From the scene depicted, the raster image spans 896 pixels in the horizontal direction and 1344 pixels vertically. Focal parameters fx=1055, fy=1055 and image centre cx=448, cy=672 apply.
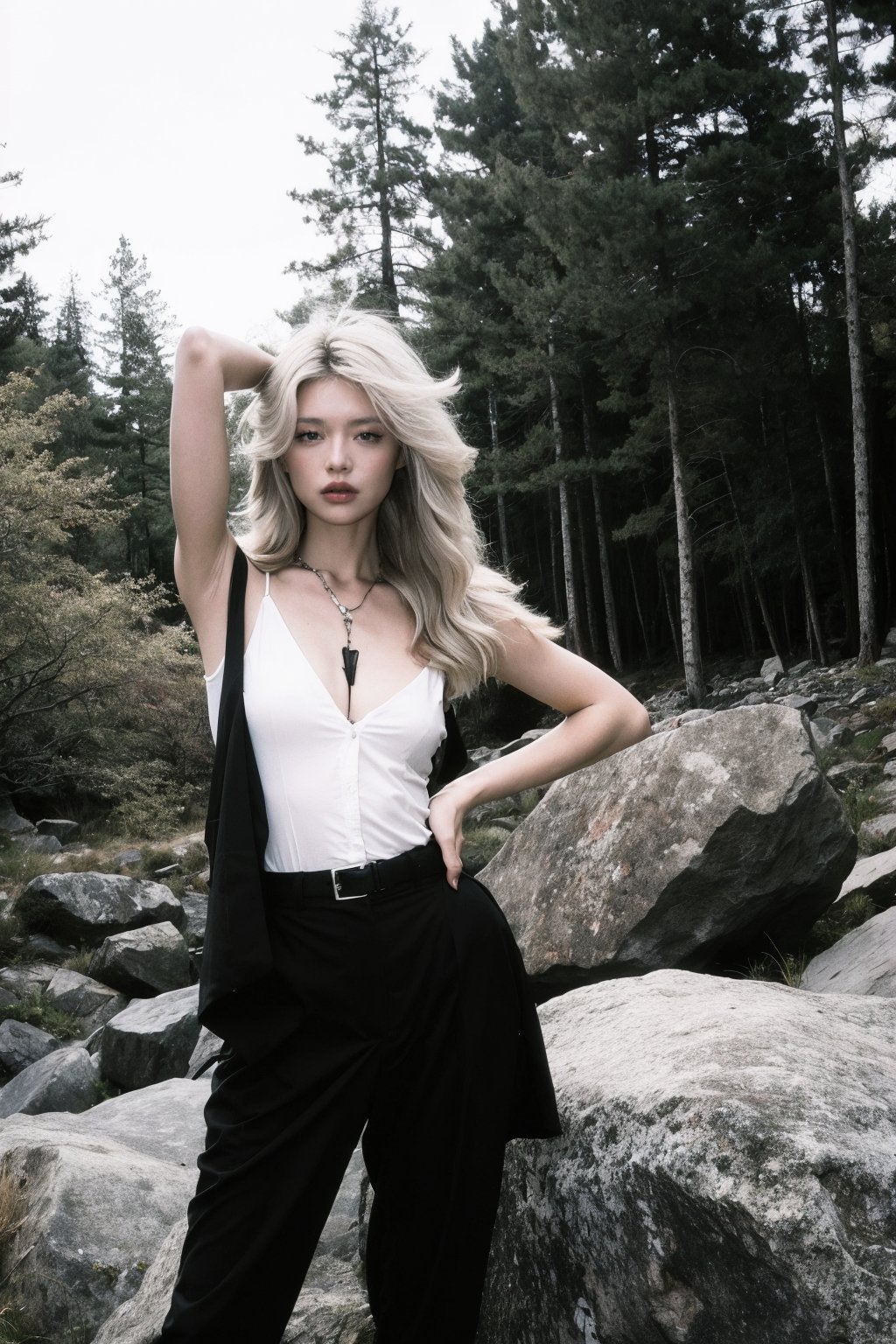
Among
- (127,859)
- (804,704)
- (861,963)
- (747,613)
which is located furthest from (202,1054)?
(747,613)

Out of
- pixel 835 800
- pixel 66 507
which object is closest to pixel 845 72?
pixel 66 507

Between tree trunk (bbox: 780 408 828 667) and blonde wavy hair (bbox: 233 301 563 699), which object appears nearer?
blonde wavy hair (bbox: 233 301 563 699)

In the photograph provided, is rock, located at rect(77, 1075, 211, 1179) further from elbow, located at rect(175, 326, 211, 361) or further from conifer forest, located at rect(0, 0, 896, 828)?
conifer forest, located at rect(0, 0, 896, 828)

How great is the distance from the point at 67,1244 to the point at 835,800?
3.61m

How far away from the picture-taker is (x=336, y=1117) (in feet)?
6.14

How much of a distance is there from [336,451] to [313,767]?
2.29 feet

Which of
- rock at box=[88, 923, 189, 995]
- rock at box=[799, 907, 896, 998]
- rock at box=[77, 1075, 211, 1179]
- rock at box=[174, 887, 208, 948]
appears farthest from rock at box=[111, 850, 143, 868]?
rock at box=[799, 907, 896, 998]

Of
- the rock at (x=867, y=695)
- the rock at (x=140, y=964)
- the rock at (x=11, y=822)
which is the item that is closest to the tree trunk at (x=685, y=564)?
the rock at (x=867, y=695)

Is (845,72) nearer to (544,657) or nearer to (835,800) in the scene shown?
(835,800)

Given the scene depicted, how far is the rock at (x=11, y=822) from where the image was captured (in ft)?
51.9

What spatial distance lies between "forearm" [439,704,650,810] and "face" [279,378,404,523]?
653 millimetres

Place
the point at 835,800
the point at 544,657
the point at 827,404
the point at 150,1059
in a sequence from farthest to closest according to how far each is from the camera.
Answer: the point at 827,404 < the point at 150,1059 < the point at 835,800 < the point at 544,657

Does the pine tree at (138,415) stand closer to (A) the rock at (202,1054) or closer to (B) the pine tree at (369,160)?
(B) the pine tree at (369,160)

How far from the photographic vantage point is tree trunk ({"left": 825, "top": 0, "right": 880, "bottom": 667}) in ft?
55.3
